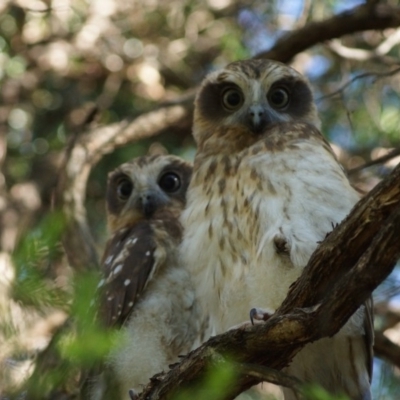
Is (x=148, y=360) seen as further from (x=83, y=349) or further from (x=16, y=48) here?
(x=16, y=48)

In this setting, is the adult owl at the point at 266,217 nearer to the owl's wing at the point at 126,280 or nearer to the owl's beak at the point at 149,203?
the owl's wing at the point at 126,280

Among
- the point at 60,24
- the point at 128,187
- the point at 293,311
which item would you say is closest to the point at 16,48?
the point at 60,24

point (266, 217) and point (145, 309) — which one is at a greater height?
point (266, 217)

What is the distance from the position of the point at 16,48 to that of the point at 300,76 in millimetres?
3415

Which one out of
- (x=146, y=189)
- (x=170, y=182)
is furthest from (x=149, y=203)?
→ (x=170, y=182)

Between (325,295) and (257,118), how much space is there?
5.43ft

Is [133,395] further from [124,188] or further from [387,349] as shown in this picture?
[124,188]

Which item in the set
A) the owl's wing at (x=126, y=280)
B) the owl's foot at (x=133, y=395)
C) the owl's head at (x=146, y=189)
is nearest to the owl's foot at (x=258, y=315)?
the owl's foot at (x=133, y=395)

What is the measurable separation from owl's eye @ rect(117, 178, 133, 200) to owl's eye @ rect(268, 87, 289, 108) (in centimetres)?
129

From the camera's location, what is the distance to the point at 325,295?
284cm

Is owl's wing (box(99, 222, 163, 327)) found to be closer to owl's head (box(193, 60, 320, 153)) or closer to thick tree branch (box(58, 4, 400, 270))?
thick tree branch (box(58, 4, 400, 270))

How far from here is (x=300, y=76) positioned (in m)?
4.72

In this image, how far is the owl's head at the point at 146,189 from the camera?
5305 millimetres

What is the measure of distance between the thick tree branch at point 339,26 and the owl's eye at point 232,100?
1082 millimetres
